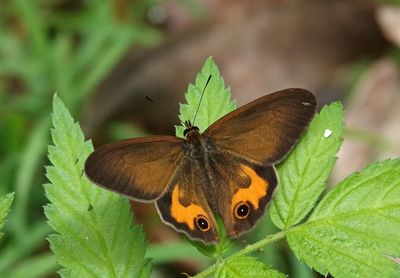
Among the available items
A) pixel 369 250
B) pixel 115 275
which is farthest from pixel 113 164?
pixel 369 250

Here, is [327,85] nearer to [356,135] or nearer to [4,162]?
[356,135]

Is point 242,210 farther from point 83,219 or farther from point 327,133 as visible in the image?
point 83,219

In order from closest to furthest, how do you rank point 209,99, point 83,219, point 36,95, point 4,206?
point 4,206, point 83,219, point 209,99, point 36,95

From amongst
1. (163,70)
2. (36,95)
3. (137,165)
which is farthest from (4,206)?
(163,70)

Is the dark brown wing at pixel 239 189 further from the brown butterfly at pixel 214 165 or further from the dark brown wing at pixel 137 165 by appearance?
the dark brown wing at pixel 137 165

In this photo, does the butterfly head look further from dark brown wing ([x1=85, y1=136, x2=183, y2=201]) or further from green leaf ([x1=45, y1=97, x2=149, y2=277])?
green leaf ([x1=45, y1=97, x2=149, y2=277])

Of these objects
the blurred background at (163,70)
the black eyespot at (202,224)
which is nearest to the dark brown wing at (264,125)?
the black eyespot at (202,224)
